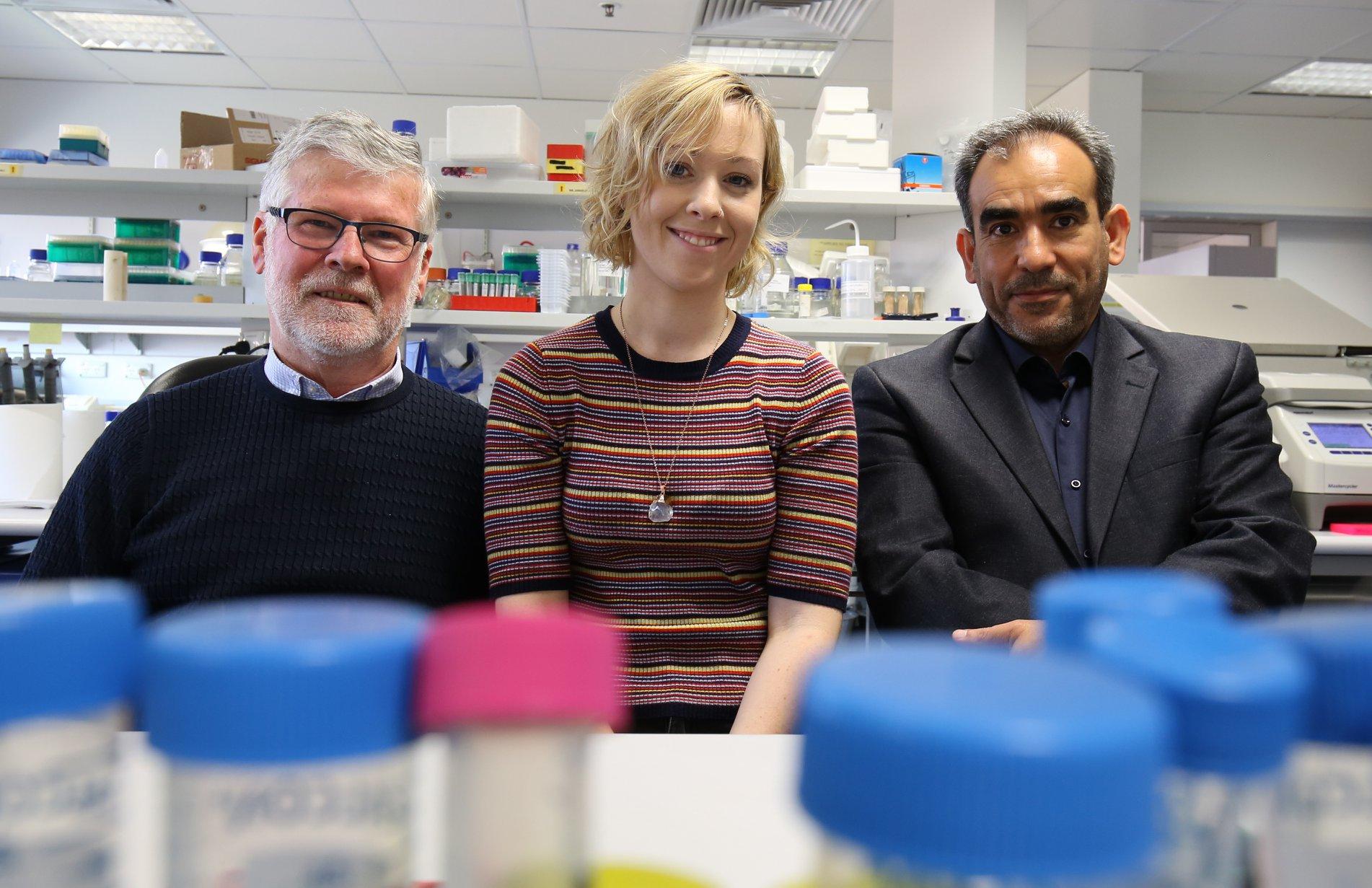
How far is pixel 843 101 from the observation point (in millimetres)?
3123

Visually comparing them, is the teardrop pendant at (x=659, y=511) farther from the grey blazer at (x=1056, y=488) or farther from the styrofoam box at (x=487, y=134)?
the styrofoam box at (x=487, y=134)

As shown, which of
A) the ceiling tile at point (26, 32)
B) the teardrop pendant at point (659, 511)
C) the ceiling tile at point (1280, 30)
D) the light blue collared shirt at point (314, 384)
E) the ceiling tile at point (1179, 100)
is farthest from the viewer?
the ceiling tile at point (1179, 100)

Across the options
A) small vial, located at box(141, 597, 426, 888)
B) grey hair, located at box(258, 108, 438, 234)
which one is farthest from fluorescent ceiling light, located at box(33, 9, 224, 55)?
small vial, located at box(141, 597, 426, 888)

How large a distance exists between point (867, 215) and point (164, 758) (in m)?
3.24

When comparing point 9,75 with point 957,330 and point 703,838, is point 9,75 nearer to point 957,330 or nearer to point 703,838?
point 957,330

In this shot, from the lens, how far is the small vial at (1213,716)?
0.86 ft

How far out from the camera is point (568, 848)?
0.31 m

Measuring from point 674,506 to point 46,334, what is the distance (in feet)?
9.05

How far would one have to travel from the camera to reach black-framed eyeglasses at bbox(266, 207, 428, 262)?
1.47m

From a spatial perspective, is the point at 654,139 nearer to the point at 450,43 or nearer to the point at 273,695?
the point at 273,695

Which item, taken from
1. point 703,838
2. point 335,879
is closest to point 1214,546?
point 703,838

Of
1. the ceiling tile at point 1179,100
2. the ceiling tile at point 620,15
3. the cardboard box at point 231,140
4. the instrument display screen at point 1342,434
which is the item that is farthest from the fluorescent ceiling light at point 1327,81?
the cardboard box at point 231,140

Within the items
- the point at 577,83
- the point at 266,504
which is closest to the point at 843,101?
the point at 266,504

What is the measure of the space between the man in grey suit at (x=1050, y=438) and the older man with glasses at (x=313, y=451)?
0.70 metres
